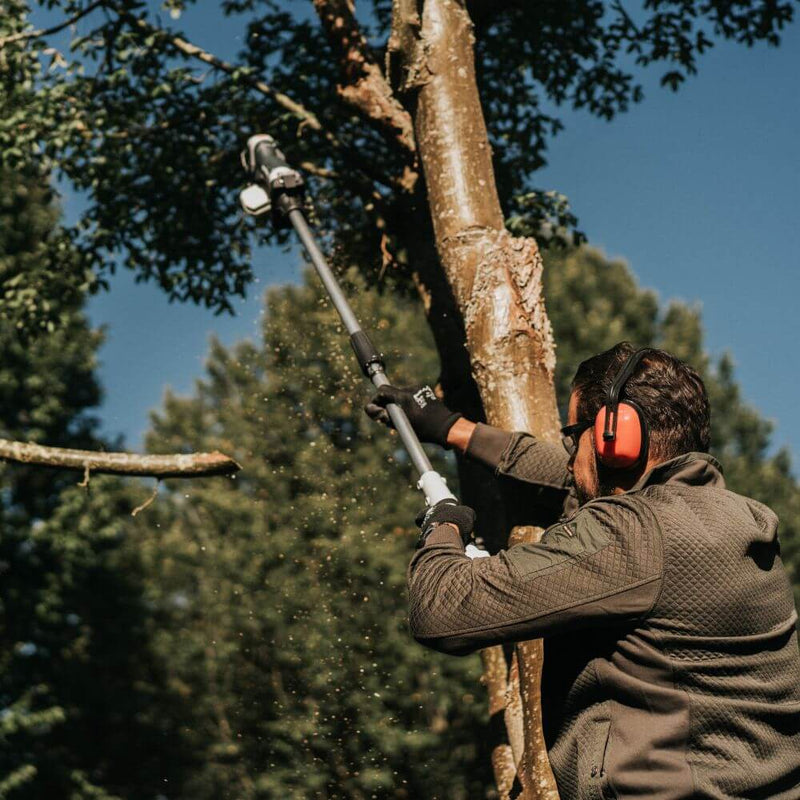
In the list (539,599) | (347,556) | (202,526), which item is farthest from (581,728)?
(202,526)

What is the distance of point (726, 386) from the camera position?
97.1ft

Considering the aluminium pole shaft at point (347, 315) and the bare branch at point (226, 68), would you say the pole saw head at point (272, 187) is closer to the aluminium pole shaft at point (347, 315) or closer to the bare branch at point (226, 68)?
the aluminium pole shaft at point (347, 315)

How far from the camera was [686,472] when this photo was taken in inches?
89.7

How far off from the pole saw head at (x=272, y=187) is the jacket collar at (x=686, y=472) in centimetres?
235

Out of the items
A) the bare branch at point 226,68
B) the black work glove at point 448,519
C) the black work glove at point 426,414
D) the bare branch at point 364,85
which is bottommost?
the black work glove at point 448,519

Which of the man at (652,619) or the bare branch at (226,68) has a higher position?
the bare branch at (226,68)

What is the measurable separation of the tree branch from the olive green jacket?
8.03 ft

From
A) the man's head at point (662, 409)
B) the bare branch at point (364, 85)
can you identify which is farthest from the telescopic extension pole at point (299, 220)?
the bare branch at point (364, 85)

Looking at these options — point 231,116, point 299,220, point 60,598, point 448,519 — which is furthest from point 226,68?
point 60,598

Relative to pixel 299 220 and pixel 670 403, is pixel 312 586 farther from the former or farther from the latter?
pixel 670 403

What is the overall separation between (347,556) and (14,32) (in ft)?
31.1

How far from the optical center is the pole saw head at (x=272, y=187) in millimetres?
4230

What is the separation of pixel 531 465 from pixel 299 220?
1416 millimetres

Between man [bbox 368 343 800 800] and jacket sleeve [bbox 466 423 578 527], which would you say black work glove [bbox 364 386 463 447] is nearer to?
jacket sleeve [bbox 466 423 578 527]
